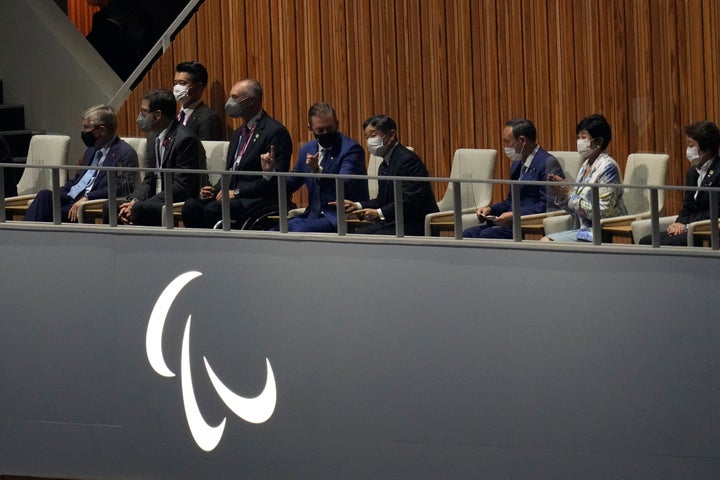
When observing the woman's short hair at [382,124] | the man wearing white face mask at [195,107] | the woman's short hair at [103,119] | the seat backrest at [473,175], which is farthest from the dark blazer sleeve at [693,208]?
the man wearing white face mask at [195,107]

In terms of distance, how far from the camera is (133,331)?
5797mm

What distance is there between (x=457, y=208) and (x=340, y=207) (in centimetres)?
43

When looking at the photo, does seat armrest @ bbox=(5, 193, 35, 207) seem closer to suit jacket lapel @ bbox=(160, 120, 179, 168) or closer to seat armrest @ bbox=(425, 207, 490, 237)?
suit jacket lapel @ bbox=(160, 120, 179, 168)

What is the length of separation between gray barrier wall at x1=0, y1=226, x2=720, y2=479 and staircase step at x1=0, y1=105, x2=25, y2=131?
9.62 feet

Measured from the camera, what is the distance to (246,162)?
243 inches

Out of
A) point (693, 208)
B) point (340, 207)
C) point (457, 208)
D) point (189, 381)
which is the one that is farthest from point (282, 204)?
point (693, 208)

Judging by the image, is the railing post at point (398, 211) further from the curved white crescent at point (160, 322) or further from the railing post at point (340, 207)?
the curved white crescent at point (160, 322)

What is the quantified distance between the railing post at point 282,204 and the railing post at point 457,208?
2.04 feet

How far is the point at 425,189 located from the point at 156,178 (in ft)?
3.46

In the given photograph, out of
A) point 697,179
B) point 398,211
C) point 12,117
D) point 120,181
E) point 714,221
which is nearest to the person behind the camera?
point 714,221

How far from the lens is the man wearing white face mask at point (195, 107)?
7.13 meters

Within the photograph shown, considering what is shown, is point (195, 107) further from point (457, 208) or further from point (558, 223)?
point (558, 223)

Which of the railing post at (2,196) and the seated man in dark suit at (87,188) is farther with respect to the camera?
the railing post at (2,196)

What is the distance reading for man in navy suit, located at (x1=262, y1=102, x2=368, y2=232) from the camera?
5.51 metres
